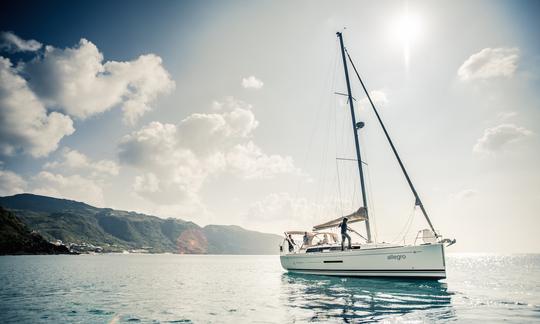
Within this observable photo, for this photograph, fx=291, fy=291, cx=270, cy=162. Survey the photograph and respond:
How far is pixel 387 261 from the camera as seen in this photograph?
67.4 feet

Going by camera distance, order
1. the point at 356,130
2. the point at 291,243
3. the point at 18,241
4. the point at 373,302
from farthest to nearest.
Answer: the point at 18,241 < the point at 291,243 < the point at 356,130 < the point at 373,302

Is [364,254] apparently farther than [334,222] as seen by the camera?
No

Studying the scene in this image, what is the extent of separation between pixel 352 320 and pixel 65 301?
1496 cm

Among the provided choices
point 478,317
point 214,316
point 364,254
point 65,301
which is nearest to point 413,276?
point 364,254

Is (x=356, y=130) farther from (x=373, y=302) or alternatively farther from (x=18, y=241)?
(x=18, y=241)

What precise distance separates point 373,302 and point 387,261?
746cm

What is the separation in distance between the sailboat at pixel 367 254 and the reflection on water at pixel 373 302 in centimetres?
114

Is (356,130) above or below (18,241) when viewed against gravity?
above

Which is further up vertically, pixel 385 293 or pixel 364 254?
pixel 364 254

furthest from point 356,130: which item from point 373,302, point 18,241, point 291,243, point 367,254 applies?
point 18,241

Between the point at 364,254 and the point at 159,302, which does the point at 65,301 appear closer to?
the point at 159,302

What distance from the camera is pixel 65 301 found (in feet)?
51.2

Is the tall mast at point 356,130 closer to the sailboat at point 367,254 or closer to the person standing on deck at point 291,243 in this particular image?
the sailboat at point 367,254

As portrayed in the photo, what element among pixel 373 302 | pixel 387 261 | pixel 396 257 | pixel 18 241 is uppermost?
pixel 396 257
